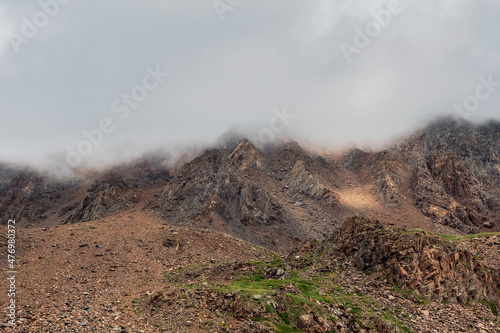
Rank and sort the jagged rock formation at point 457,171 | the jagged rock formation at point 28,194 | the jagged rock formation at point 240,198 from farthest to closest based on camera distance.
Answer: the jagged rock formation at point 28,194
the jagged rock formation at point 457,171
the jagged rock formation at point 240,198

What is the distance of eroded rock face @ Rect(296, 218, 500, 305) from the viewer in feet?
91.1

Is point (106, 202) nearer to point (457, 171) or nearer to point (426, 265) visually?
point (426, 265)

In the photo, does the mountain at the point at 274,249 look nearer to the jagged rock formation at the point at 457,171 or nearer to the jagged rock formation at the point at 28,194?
the jagged rock formation at the point at 457,171

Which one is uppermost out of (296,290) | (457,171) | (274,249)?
(296,290)

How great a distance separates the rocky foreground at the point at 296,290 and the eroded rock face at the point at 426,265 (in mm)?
101

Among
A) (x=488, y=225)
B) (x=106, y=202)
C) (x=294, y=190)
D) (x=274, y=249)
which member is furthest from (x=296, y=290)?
(x=488, y=225)

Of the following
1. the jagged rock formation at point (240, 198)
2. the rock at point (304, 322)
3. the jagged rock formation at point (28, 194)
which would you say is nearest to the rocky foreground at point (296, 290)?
the rock at point (304, 322)

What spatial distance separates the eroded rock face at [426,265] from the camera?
Result: 91.1ft

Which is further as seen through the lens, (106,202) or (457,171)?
(457,171)

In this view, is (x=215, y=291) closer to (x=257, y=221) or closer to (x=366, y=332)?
(x=366, y=332)

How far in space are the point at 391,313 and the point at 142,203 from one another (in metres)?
106

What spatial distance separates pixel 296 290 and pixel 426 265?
13509mm

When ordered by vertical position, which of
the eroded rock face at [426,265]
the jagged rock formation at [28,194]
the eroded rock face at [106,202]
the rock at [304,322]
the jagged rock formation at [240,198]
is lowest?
the eroded rock face at [426,265]

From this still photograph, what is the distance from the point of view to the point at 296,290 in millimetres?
26750
